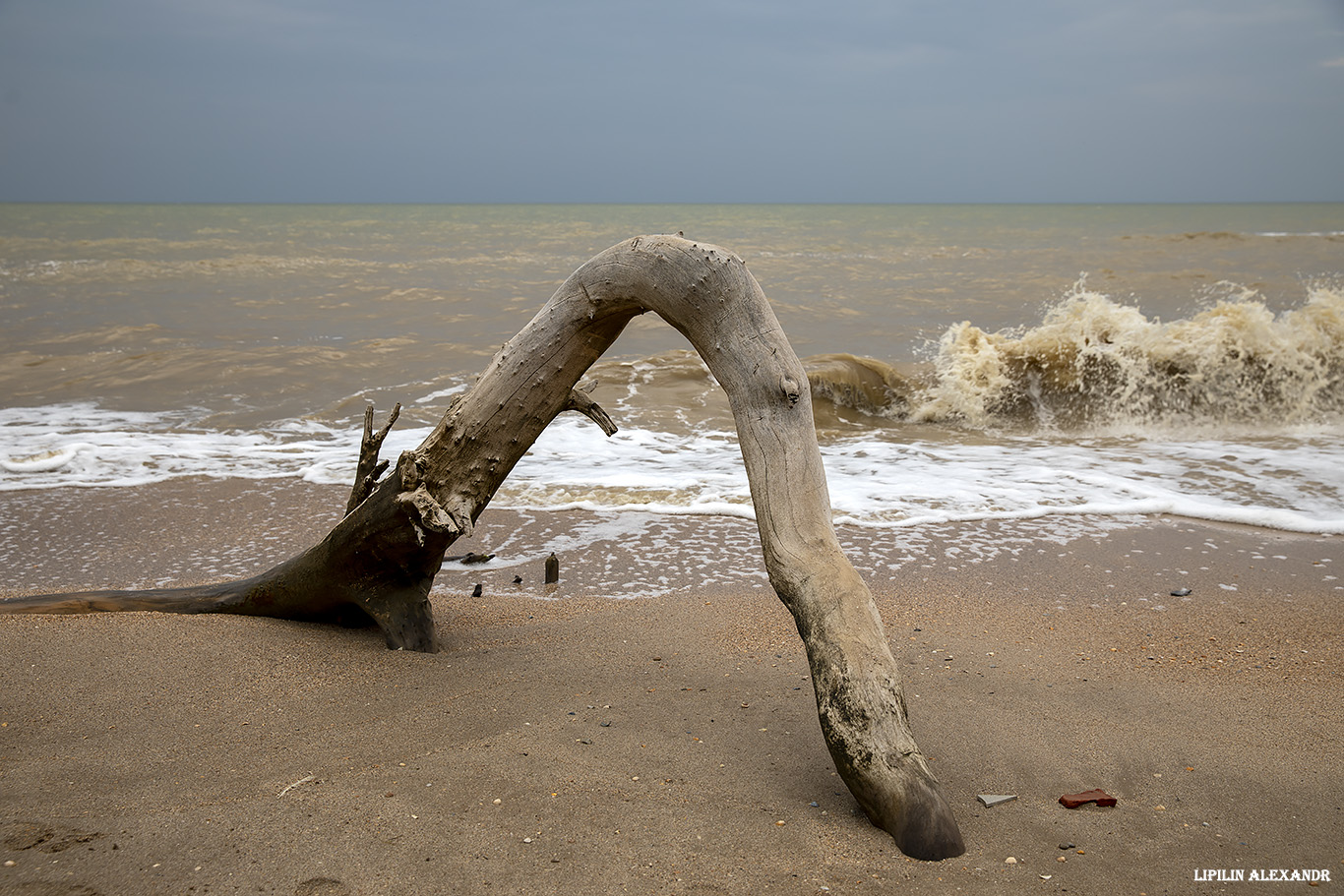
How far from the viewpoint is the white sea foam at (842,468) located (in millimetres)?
5891

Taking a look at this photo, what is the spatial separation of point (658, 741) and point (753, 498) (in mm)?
783

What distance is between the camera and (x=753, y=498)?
2.49 m

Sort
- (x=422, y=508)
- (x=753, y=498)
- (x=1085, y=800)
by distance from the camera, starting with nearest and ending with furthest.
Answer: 1. (x=1085, y=800)
2. (x=753, y=498)
3. (x=422, y=508)

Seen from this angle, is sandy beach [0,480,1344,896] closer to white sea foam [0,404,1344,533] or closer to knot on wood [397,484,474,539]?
knot on wood [397,484,474,539]

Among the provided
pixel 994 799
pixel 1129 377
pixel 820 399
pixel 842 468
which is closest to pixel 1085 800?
pixel 994 799

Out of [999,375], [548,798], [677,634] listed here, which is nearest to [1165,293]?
[999,375]

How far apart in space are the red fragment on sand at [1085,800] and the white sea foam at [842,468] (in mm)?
3255

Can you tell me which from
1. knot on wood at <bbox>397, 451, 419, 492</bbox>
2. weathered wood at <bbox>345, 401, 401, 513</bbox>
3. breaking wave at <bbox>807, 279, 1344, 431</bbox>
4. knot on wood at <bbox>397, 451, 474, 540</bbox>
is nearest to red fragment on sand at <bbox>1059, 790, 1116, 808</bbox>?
knot on wood at <bbox>397, 451, 474, 540</bbox>

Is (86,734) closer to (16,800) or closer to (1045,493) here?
(16,800)

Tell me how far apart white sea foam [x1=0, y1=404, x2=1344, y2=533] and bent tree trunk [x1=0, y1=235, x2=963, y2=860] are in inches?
100

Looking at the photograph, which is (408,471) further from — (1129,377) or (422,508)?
(1129,377)

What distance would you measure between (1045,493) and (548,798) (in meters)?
4.85

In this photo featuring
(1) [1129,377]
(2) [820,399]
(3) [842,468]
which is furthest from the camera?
(2) [820,399]

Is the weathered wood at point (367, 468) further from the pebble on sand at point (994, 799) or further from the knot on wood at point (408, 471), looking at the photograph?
the pebble on sand at point (994, 799)
